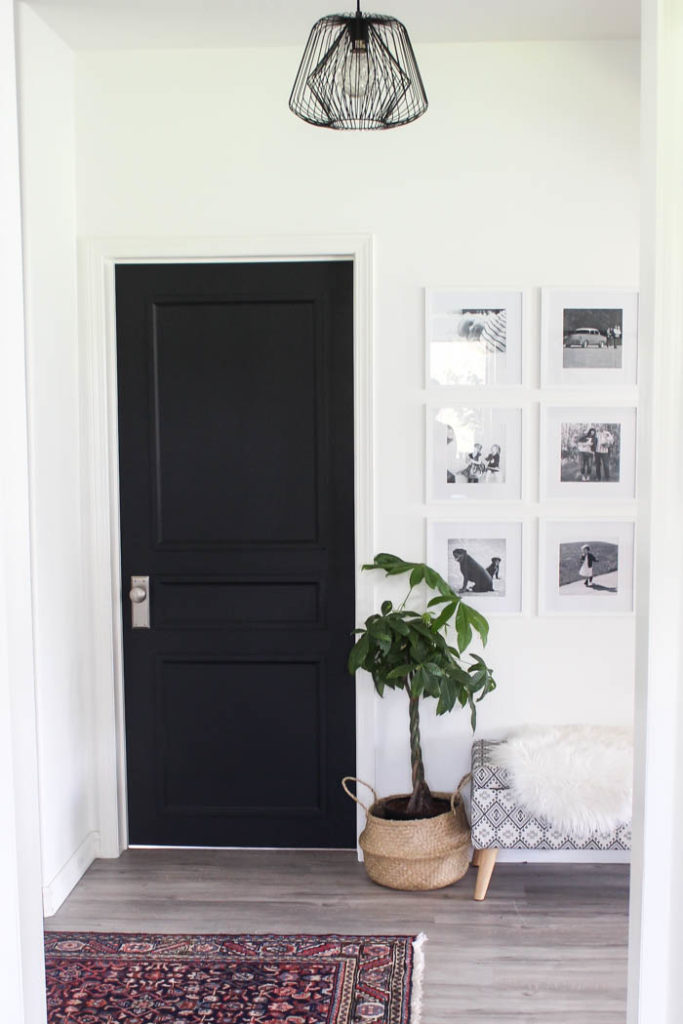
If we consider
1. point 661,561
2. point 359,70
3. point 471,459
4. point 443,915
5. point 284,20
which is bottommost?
point 443,915

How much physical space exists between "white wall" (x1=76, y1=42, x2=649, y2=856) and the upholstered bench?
66 centimetres

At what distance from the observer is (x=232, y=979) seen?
256 centimetres

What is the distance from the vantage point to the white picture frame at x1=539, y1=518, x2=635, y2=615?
330 cm

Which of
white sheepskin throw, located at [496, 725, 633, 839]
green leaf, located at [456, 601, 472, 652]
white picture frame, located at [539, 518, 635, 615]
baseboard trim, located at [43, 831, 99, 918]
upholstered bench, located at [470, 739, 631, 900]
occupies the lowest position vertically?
baseboard trim, located at [43, 831, 99, 918]

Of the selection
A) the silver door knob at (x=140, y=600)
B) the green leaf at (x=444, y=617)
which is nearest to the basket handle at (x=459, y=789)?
the green leaf at (x=444, y=617)

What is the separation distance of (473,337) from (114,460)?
1335mm

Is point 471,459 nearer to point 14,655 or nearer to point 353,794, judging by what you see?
point 353,794

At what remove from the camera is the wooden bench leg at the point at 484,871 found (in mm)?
3014

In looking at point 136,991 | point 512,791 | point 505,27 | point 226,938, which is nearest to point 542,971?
point 512,791

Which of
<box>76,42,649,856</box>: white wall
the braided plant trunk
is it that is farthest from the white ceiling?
the braided plant trunk

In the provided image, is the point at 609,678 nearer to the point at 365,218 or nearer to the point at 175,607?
the point at 175,607

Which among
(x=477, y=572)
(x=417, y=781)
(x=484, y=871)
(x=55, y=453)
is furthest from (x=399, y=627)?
(x=55, y=453)

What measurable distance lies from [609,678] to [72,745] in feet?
6.13

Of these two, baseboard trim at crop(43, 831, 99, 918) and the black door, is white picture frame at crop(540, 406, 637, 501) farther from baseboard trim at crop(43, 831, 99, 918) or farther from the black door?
baseboard trim at crop(43, 831, 99, 918)
